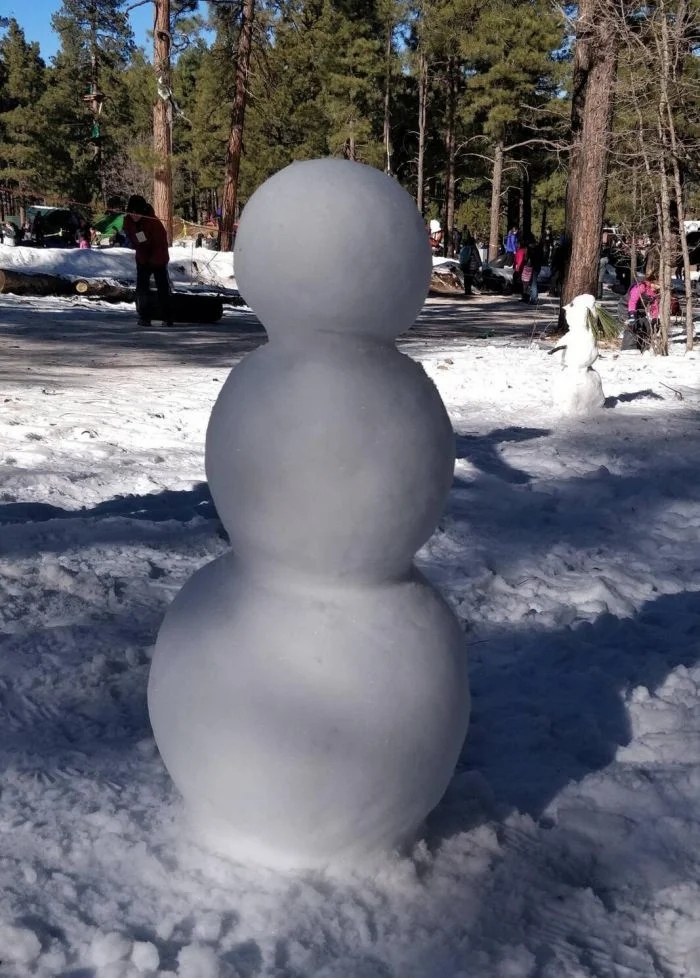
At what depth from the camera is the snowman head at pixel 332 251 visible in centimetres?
182

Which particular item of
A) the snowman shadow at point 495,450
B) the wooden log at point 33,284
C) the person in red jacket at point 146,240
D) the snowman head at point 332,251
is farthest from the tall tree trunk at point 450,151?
the snowman head at point 332,251

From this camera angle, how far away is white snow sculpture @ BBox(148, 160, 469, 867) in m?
1.81

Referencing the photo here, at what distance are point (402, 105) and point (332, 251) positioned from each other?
40.0 meters

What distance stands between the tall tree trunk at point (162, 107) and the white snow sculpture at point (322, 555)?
18.0 meters

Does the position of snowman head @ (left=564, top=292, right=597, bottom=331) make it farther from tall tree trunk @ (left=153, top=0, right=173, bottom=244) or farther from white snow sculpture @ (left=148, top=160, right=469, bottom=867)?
tall tree trunk @ (left=153, top=0, right=173, bottom=244)

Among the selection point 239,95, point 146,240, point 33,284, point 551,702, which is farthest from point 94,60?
point 551,702

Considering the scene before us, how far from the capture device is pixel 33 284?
1661 centimetres

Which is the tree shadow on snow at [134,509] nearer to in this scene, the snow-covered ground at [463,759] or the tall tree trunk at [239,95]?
the snow-covered ground at [463,759]

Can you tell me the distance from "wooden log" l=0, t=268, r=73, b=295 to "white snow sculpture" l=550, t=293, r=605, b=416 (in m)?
12.0

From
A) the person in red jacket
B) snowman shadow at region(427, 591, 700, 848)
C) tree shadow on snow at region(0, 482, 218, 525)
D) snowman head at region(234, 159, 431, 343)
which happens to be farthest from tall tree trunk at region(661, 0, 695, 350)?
snowman head at region(234, 159, 431, 343)

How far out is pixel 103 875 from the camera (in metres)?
1.89

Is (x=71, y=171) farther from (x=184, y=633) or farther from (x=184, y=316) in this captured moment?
(x=184, y=633)

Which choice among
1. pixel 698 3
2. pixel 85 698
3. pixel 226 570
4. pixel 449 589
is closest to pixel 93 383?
pixel 449 589

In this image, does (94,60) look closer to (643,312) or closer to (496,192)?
(496,192)
